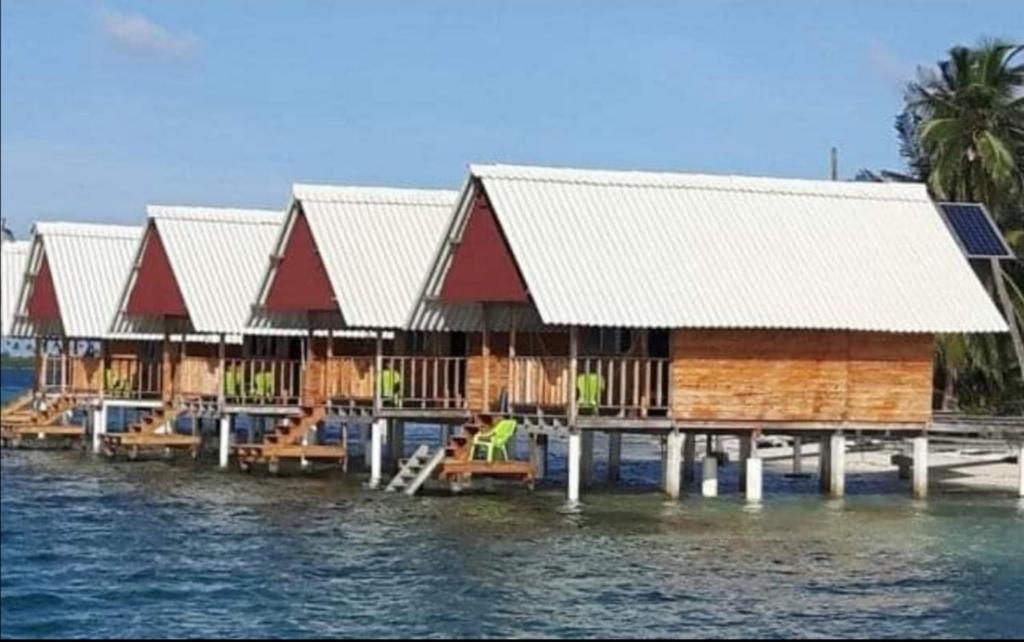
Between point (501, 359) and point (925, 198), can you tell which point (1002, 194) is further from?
point (501, 359)

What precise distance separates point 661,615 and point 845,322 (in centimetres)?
1568

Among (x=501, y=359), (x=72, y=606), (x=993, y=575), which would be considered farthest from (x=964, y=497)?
(x=72, y=606)

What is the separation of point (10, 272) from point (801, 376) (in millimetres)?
35575

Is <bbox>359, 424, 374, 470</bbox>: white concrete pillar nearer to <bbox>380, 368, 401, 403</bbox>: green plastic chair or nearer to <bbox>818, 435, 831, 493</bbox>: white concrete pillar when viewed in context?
<bbox>380, 368, 401, 403</bbox>: green plastic chair

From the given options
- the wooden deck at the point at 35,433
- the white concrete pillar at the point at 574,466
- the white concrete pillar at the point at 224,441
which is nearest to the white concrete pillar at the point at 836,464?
the white concrete pillar at the point at 574,466

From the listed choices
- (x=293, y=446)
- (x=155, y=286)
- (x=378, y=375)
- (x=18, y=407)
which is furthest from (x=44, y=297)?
(x=378, y=375)

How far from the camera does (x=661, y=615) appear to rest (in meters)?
23.7

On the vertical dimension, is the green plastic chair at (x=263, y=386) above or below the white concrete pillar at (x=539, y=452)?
above

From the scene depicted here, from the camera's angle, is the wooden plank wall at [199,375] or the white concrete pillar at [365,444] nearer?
the white concrete pillar at [365,444]

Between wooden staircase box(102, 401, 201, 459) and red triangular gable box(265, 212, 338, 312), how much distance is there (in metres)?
5.47

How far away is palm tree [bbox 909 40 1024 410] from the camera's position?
5475 centimetres

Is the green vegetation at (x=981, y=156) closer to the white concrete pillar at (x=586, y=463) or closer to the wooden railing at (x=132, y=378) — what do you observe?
the white concrete pillar at (x=586, y=463)

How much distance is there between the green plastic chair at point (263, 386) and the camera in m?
48.5

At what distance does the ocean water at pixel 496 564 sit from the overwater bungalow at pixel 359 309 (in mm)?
2986
